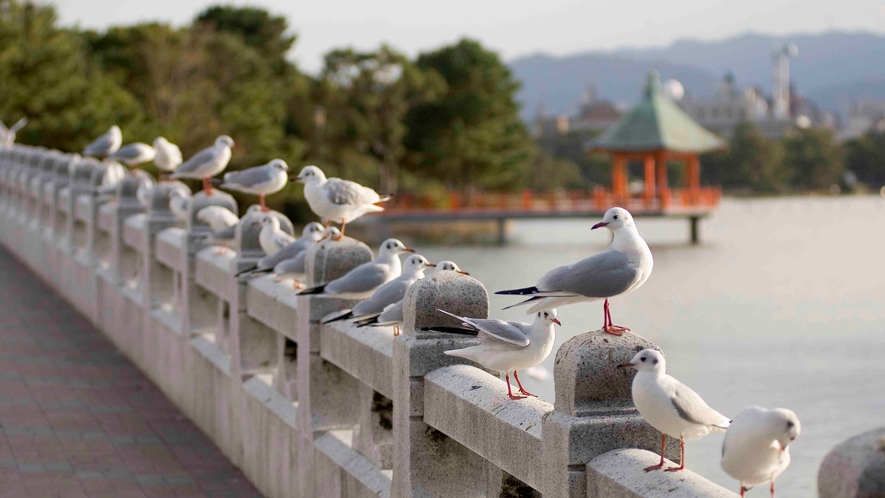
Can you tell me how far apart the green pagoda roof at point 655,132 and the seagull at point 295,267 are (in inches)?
2463

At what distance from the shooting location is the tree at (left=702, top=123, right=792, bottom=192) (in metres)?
130

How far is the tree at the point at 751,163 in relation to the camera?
130 metres

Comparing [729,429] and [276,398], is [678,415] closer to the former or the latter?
[729,429]

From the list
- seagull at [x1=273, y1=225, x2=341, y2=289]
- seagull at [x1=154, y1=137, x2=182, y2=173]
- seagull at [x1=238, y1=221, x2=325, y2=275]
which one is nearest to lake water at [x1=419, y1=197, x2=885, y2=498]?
seagull at [x1=238, y1=221, x2=325, y2=275]

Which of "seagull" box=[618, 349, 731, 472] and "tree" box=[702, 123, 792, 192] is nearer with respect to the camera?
"seagull" box=[618, 349, 731, 472]

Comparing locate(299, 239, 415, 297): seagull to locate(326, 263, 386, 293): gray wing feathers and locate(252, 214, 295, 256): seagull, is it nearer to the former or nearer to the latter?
locate(326, 263, 386, 293): gray wing feathers

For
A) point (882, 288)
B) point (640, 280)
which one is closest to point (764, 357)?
point (882, 288)

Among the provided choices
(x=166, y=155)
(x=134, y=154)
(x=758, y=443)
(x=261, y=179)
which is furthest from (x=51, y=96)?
(x=758, y=443)

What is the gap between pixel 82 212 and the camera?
46.7ft

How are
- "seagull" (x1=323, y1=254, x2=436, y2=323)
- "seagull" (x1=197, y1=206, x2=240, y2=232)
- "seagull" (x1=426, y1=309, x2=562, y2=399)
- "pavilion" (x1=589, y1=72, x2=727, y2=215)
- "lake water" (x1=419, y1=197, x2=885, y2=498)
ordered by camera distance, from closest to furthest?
"seagull" (x1=426, y1=309, x2=562, y2=399), "seagull" (x1=323, y1=254, x2=436, y2=323), "seagull" (x1=197, y1=206, x2=240, y2=232), "lake water" (x1=419, y1=197, x2=885, y2=498), "pavilion" (x1=589, y1=72, x2=727, y2=215)

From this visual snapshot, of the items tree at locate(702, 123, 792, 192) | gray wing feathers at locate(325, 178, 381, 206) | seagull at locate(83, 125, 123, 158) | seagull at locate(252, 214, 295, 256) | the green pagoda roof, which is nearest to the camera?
gray wing feathers at locate(325, 178, 381, 206)

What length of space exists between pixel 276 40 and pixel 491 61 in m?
12.4

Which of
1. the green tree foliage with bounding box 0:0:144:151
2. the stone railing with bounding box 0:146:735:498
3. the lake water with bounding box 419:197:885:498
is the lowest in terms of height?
the lake water with bounding box 419:197:885:498

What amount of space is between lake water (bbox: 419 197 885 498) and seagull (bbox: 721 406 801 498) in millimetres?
7118
